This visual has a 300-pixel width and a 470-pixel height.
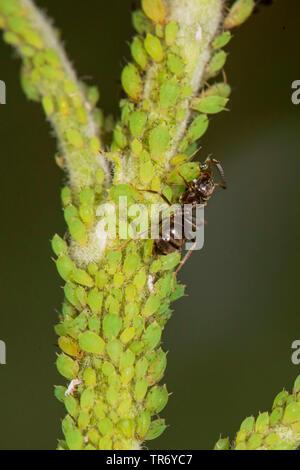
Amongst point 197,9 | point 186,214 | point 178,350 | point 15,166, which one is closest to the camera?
point 197,9

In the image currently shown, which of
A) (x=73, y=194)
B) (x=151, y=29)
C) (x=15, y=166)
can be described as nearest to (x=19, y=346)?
(x=15, y=166)

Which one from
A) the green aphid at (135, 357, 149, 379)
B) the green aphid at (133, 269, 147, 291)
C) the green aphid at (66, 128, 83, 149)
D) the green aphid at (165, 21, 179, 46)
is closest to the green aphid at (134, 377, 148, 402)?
the green aphid at (135, 357, 149, 379)

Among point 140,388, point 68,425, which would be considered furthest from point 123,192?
point 68,425

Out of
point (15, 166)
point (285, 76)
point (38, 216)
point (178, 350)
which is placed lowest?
point (178, 350)

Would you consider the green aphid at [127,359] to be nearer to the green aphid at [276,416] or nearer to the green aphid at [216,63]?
the green aphid at [276,416]

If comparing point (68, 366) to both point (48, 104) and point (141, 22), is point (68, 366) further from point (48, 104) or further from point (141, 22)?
point (141, 22)

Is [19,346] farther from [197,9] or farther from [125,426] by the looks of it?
[197,9]

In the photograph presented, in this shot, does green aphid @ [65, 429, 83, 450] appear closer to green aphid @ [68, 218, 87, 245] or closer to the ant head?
green aphid @ [68, 218, 87, 245]
